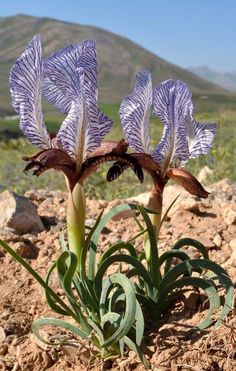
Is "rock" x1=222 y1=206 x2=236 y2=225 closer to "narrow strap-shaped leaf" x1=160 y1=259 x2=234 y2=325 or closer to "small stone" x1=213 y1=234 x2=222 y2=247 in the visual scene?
"small stone" x1=213 y1=234 x2=222 y2=247

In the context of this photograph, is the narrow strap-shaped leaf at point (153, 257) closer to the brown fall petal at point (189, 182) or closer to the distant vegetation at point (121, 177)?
the brown fall petal at point (189, 182)

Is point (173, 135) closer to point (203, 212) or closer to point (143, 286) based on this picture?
point (143, 286)

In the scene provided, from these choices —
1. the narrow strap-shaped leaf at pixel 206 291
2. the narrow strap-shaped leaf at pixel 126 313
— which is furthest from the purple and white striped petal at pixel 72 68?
the narrow strap-shaped leaf at pixel 206 291

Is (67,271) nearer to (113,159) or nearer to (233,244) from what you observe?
(113,159)

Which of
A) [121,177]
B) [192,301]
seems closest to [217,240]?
[192,301]

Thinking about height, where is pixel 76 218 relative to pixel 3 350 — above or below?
above

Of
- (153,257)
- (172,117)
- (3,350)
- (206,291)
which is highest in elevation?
(172,117)
